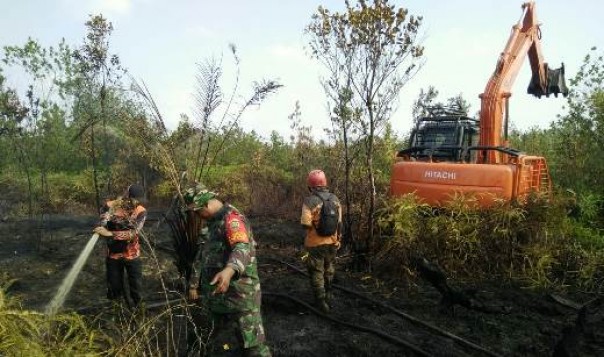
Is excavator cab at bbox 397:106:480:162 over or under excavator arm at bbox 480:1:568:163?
under

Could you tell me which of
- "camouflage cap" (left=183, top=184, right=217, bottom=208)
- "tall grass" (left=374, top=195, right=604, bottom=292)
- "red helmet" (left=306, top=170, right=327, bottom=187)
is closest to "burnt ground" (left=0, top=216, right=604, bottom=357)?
"tall grass" (left=374, top=195, right=604, bottom=292)

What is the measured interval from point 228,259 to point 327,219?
255cm

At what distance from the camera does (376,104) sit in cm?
777

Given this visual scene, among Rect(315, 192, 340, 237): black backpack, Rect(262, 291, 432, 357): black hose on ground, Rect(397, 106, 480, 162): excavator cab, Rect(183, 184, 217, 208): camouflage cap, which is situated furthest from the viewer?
Rect(397, 106, 480, 162): excavator cab

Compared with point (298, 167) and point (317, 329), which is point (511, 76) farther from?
point (298, 167)

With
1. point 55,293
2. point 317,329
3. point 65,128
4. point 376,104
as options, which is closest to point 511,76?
point 376,104

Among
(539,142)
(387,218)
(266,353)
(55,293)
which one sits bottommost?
(55,293)

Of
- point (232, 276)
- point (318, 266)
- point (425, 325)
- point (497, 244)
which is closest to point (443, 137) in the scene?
point (497, 244)

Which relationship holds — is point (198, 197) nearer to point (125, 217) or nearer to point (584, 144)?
point (125, 217)

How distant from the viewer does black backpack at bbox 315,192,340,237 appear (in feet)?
19.2

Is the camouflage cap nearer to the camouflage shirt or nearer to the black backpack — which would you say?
the camouflage shirt

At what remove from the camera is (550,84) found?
31.0 feet

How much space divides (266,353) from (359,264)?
4767mm

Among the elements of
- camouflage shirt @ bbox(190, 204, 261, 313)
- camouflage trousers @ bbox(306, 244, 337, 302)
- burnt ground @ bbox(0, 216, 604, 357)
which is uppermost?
camouflage shirt @ bbox(190, 204, 261, 313)
